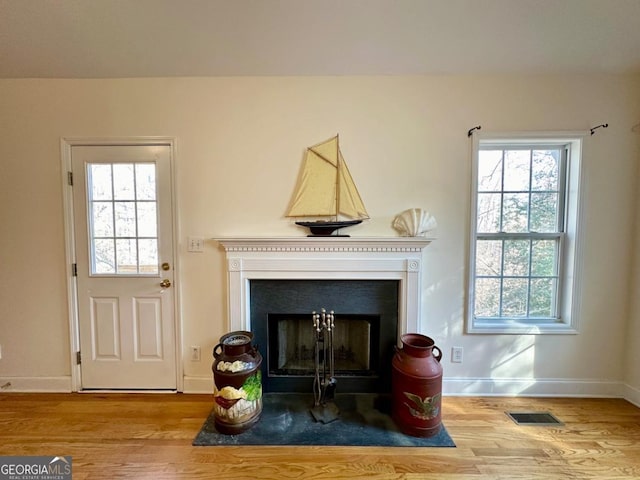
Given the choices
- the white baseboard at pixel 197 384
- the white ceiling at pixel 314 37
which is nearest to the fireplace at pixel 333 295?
the white baseboard at pixel 197 384

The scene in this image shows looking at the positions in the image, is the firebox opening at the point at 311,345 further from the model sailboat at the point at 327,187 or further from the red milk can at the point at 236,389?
the model sailboat at the point at 327,187

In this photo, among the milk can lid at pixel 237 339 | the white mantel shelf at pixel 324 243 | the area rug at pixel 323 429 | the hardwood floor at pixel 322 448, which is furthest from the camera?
the white mantel shelf at pixel 324 243

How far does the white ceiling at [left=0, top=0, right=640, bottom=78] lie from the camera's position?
1611 mm

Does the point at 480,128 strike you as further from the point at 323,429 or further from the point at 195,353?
the point at 195,353

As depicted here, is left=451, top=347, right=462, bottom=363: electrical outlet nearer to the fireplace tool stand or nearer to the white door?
the fireplace tool stand

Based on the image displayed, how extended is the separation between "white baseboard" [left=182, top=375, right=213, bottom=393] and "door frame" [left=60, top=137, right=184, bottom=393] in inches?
1.6

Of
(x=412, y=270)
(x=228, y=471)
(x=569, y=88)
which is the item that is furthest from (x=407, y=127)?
(x=228, y=471)

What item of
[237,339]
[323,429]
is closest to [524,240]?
[323,429]

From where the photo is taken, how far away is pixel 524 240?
88.4 inches

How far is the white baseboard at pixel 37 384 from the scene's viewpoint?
7.31ft

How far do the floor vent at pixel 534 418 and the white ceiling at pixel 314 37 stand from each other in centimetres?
245

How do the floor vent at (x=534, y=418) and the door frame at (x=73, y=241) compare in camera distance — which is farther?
the door frame at (x=73, y=241)

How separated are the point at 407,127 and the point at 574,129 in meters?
1.23

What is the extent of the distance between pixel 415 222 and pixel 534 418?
1.57m
